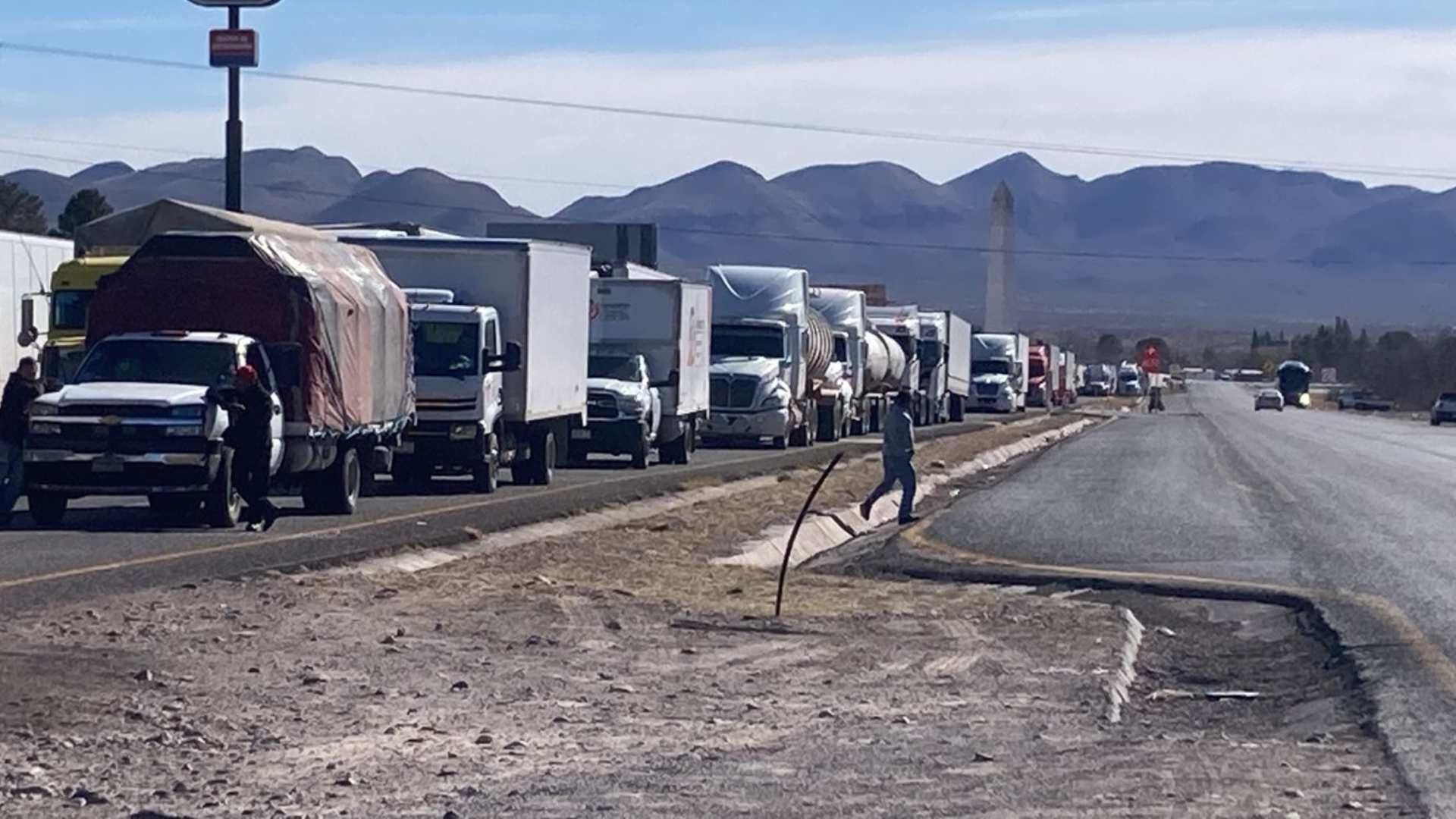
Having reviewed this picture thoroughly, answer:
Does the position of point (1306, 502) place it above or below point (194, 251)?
below

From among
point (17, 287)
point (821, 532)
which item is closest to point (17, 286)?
point (17, 287)

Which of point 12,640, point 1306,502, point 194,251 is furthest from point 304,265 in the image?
point 1306,502

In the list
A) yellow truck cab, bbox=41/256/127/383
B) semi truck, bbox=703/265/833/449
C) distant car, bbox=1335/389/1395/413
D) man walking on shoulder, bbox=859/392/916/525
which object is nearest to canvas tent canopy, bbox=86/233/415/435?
man walking on shoulder, bbox=859/392/916/525

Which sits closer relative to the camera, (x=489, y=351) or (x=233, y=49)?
(x=489, y=351)

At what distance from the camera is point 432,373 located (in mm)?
28922

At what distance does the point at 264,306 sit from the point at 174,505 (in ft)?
7.21

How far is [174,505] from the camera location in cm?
2356

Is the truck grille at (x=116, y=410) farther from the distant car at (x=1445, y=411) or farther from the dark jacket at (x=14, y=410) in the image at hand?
the distant car at (x=1445, y=411)

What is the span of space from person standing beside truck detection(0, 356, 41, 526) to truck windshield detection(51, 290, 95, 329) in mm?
11403

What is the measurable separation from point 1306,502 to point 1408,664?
18.3m

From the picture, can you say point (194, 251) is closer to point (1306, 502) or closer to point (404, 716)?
point (404, 716)

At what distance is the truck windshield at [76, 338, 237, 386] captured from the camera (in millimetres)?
22609

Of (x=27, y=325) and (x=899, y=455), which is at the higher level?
(x=27, y=325)

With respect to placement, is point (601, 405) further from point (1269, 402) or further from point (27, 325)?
point (1269, 402)
